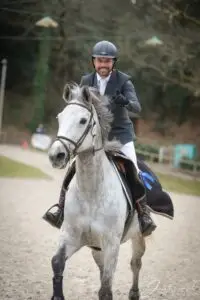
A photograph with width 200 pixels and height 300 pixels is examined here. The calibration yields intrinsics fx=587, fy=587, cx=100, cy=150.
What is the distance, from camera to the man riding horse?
4.82 meters

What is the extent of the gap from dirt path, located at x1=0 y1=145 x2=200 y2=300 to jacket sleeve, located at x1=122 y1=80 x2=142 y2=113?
5.82ft

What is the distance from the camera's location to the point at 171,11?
55.8ft

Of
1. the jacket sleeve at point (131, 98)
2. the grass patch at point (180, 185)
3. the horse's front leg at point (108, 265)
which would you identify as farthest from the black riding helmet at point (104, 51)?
the grass patch at point (180, 185)

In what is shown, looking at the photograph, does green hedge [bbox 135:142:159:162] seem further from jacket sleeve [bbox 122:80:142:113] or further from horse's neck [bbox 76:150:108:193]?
horse's neck [bbox 76:150:108:193]

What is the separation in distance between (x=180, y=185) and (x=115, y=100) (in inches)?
394

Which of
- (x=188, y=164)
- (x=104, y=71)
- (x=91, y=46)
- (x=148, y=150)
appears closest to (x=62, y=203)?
(x=104, y=71)

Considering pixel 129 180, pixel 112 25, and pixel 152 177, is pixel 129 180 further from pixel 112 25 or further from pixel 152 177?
pixel 112 25

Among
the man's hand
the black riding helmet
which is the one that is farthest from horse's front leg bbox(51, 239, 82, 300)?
the black riding helmet

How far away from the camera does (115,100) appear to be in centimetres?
471

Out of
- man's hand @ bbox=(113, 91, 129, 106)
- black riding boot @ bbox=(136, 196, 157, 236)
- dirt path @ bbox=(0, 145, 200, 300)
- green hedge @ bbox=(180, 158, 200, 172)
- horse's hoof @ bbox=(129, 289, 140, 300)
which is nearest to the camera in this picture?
man's hand @ bbox=(113, 91, 129, 106)

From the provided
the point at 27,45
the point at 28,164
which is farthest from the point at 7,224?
the point at 27,45

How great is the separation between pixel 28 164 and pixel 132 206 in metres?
13.2


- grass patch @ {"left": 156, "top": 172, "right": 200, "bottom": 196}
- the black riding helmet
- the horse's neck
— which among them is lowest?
grass patch @ {"left": 156, "top": 172, "right": 200, "bottom": 196}

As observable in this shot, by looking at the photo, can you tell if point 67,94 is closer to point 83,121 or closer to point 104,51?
point 83,121
